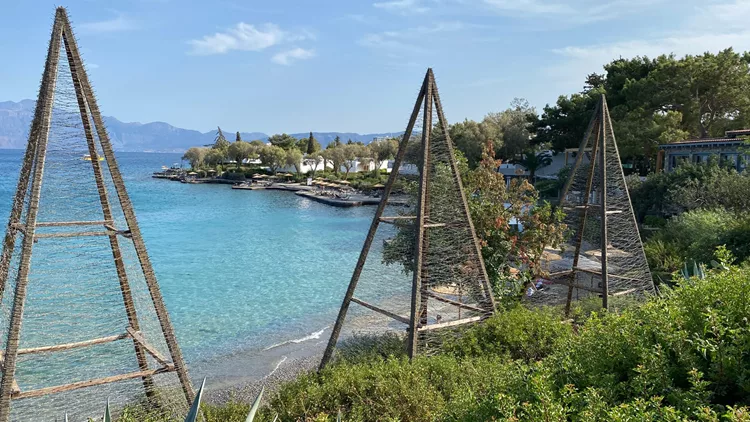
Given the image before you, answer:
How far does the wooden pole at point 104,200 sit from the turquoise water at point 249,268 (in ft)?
18.0

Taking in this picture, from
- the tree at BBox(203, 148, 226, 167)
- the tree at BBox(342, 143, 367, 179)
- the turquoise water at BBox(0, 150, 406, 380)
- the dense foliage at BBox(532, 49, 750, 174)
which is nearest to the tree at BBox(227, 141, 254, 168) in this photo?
the tree at BBox(203, 148, 226, 167)

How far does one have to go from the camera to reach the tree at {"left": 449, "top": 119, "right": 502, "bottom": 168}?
37719 millimetres

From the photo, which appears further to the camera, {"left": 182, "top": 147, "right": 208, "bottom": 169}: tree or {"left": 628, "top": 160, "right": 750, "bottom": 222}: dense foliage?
{"left": 182, "top": 147, "right": 208, "bottom": 169}: tree

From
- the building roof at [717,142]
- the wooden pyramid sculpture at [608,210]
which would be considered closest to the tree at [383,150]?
the building roof at [717,142]

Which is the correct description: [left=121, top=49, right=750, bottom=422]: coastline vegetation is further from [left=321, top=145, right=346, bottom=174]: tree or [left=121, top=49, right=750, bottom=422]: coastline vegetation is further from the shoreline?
[left=321, top=145, right=346, bottom=174]: tree

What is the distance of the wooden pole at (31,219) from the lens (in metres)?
4.25

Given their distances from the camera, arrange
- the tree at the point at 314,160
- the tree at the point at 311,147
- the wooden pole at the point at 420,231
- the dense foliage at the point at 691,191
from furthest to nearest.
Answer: the tree at the point at 311,147 < the tree at the point at 314,160 < the dense foliage at the point at 691,191 < the wooden pole at the point at 420,231

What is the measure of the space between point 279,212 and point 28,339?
93.6 ft

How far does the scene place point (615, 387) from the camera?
8.60 feet

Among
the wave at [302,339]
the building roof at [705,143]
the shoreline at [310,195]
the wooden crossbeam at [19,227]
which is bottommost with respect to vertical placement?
the wave at [302,339]

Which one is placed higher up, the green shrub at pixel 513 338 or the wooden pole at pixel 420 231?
the wooden pole at pixel 420 231

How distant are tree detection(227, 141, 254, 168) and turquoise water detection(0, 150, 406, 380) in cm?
2911

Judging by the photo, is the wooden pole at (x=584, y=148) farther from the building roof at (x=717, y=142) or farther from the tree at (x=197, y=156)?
the tree at (x=197, y=156)

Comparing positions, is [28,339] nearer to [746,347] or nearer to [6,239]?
[6,239]
